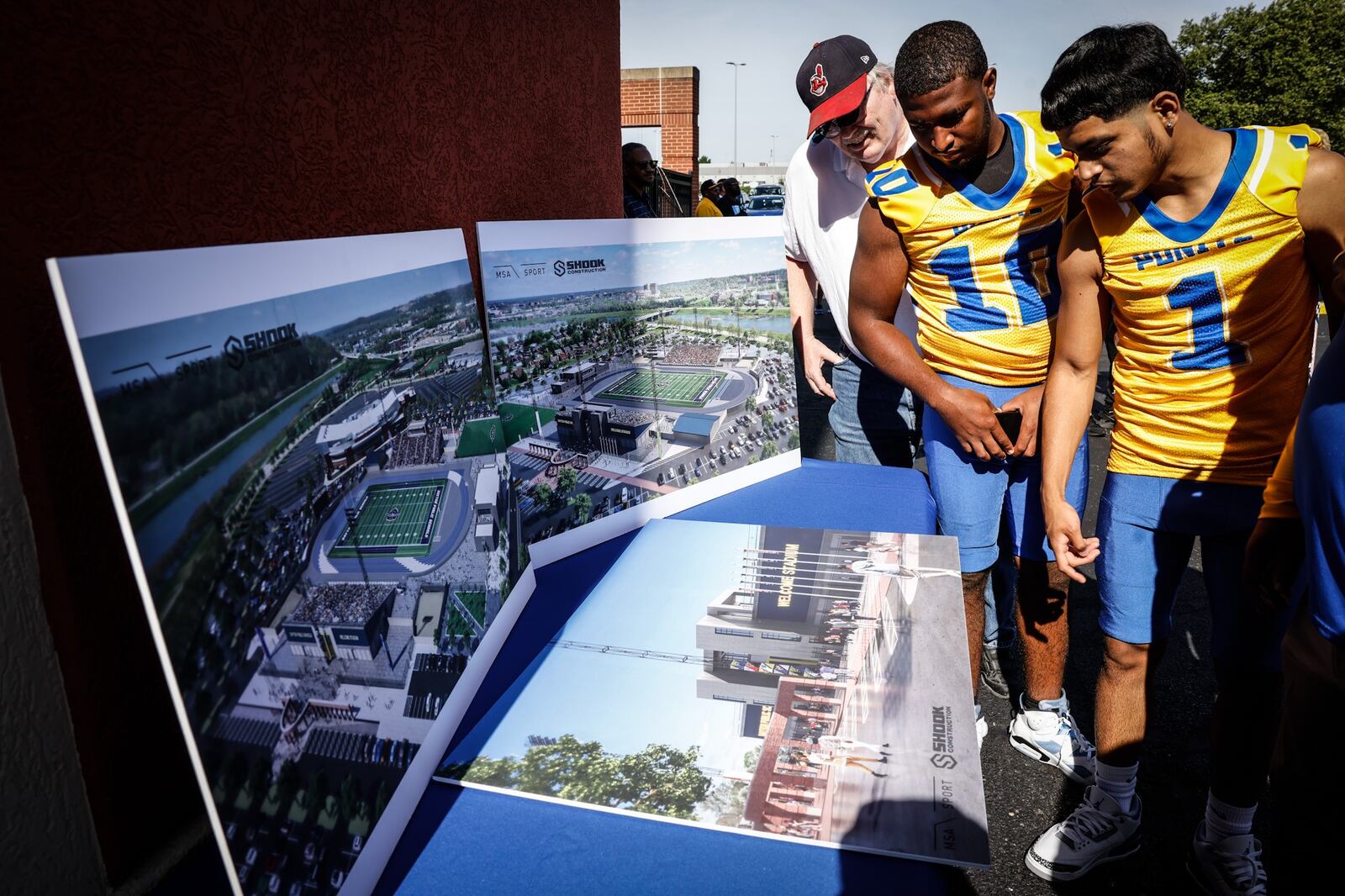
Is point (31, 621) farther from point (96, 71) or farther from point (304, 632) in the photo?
point (96, 71)

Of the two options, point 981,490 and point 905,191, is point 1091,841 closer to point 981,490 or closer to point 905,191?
point 981,490

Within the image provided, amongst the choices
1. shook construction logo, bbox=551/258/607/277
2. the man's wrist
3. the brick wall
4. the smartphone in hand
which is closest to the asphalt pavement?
the man's wrist

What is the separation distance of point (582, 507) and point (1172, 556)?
4.21 ft

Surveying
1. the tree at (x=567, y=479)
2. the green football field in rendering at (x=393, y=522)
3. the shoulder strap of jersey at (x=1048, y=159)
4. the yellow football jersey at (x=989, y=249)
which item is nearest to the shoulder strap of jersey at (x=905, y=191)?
the yellow football jersey at (x=989, y=249)

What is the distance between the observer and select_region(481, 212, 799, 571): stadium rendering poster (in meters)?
1.51

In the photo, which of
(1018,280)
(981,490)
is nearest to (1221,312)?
(1018,280)

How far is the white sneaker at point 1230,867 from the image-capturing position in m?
1.65

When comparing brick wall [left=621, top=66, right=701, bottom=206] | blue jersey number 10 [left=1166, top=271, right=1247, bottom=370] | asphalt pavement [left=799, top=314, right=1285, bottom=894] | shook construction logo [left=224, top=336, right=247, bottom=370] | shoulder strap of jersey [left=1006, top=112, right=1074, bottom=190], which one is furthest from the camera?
brick wall [left=621, top=66, right=701, bottom=206]

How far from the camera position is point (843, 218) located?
237 centimetres

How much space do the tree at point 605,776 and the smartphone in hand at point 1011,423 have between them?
1270 millimetres

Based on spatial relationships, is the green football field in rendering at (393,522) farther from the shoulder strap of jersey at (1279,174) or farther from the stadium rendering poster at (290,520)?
the shoulder strap of jersey at (1279,174)

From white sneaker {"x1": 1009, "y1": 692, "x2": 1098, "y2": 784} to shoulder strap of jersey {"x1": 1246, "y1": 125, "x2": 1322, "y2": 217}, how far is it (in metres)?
1.41

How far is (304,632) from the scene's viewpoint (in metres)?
0.75

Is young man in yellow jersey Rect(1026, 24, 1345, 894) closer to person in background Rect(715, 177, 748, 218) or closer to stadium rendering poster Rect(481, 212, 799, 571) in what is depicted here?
stadium rendering poster Rect(481, 212, 799, 571)
